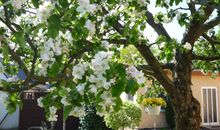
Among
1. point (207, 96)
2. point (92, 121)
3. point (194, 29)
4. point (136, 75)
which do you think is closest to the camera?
point (136, 75)

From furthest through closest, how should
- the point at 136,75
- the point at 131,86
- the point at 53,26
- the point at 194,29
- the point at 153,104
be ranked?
the point at 153,104 → the point at 194,29 → the point at 53,26 → the point at 136,75 → the point at 131,86

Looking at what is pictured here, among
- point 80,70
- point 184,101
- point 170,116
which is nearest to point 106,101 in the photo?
point 80,70

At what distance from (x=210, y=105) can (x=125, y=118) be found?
7.10 meters

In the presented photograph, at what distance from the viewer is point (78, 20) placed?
12.6ft

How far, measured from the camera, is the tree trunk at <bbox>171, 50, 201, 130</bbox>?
8.10m

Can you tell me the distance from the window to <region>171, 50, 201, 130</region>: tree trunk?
12.4 meters

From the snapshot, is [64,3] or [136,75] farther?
[64,3]

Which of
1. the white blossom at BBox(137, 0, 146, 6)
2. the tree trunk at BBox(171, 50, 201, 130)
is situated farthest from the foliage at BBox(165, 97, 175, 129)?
the white blossom at BBox(137, 0, 146, 6)

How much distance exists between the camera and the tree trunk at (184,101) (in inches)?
319

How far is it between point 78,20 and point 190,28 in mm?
4902

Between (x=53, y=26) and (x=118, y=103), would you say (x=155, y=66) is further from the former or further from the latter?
(x=118, y=103)

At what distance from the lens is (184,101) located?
26.6ft

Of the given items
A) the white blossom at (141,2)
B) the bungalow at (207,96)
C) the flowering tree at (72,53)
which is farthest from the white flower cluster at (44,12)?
the bungalow at (207,96)

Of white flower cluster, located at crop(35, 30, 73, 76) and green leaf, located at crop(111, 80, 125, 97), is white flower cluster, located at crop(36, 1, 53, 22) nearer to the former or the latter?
white flower cluster, located at crop(35, 30, 73, 76)
